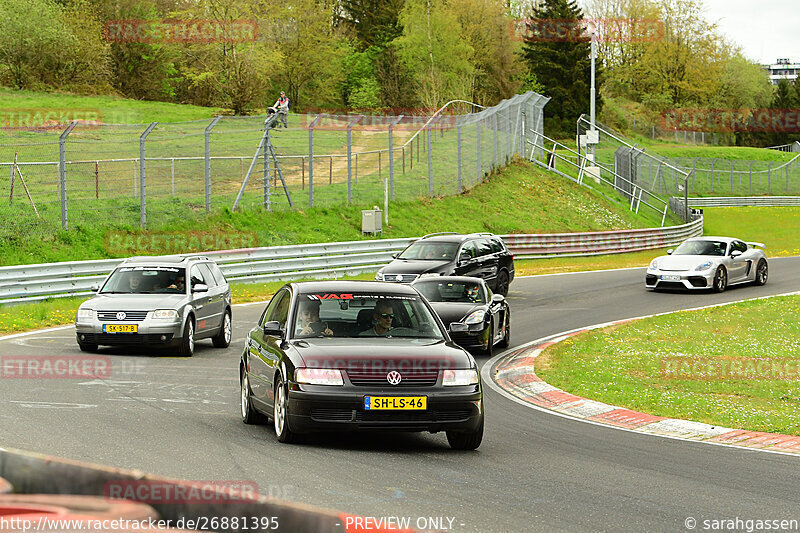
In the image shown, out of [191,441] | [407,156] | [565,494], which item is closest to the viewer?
[565,494]

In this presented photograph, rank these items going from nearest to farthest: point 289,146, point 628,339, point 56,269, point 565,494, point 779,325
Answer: point 565,494, point 628,339, point 779,325, point 56,269, point 289,146

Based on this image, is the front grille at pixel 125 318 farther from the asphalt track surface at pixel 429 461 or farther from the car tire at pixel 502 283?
the car tire at pixel 502 283

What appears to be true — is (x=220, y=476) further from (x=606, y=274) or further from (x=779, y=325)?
(x=606, y=274)

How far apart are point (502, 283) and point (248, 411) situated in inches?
648

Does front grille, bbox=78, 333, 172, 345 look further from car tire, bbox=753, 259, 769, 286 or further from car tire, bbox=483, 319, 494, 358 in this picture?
car tire, bbox=753, 259, 769, 286

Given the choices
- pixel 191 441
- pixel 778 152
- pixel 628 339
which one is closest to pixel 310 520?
pixel 191 441

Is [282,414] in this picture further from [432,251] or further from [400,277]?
[432,251]

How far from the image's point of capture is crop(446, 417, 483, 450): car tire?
913 cm

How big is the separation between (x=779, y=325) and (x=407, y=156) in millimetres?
25205

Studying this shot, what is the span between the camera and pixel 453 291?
17812mm

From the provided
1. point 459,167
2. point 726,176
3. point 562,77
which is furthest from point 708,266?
point 562,77

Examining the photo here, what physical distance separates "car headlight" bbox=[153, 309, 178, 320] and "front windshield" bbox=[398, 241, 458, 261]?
9837mm

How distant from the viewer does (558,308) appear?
23953mm

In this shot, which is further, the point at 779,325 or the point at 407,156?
the point at 407,156
